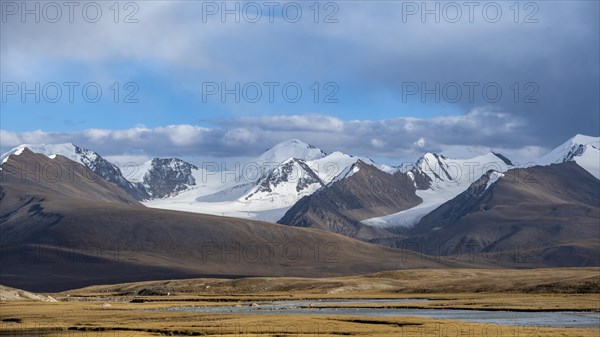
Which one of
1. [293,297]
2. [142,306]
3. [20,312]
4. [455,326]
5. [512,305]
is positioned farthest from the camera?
[293,297]

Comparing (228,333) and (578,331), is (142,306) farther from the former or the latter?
(578,331)

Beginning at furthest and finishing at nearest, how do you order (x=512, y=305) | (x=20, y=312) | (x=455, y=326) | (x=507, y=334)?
(x=512, y=305) < (x=20, y=312) < (x=455, y=326) < (x=507, y=334)

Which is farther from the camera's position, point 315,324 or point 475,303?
point 475,303

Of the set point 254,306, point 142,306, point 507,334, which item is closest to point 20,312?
point 142,306

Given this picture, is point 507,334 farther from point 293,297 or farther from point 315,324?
point 293,297

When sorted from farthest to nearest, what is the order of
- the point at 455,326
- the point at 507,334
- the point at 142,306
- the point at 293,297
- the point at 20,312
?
1. the point at 293,297
2. the point at 142,306
3. the point at 20,312
4. the point at 455,326
5. the point at 507,334

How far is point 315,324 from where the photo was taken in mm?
101375

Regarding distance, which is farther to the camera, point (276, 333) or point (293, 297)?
point (293, 297)

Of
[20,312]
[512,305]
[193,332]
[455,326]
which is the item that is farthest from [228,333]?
[512,305]

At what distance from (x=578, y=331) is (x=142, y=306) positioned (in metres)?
78.0

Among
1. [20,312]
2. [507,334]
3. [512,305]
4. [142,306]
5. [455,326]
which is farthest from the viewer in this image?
[142,306]

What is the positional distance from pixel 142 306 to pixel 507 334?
7617 cm

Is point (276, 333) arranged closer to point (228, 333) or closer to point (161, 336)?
point (228, 333)

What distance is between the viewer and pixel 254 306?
487 ft
